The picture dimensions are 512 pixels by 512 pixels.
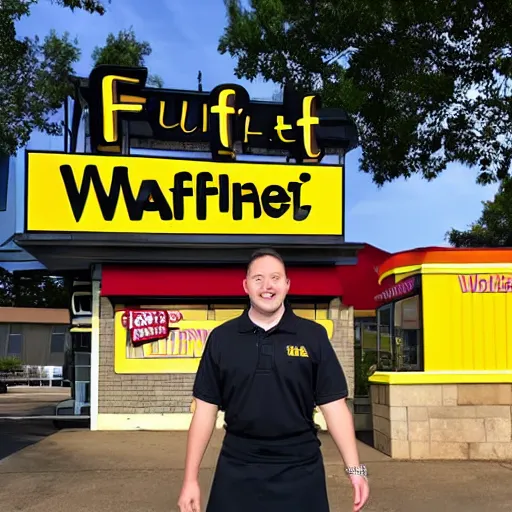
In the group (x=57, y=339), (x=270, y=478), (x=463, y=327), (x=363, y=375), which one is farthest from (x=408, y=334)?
(x=57, y=339)

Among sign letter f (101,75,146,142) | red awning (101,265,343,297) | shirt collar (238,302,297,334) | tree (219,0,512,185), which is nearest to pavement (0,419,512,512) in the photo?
red awning (101,265,343,297)

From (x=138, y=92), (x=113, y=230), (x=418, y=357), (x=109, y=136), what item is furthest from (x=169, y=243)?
(x=418, y=357)

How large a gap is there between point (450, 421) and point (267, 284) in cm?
632

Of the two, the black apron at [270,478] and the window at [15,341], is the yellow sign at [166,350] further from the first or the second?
the window at [15,341]

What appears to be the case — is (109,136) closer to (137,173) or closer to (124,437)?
(137,173)

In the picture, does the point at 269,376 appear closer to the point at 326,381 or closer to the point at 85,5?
the point at 326,381

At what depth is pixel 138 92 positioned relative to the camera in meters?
13.1

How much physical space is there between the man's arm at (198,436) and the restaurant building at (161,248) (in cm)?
829

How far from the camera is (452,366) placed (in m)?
8.65

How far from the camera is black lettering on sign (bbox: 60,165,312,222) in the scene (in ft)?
37.7

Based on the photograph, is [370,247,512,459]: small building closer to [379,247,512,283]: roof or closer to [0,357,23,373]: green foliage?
[379,247,512,283]: roof

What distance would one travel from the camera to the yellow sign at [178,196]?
1138 cm

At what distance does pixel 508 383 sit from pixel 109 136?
849 cm

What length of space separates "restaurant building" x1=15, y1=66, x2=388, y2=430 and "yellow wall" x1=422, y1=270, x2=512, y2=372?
3.14 meters
